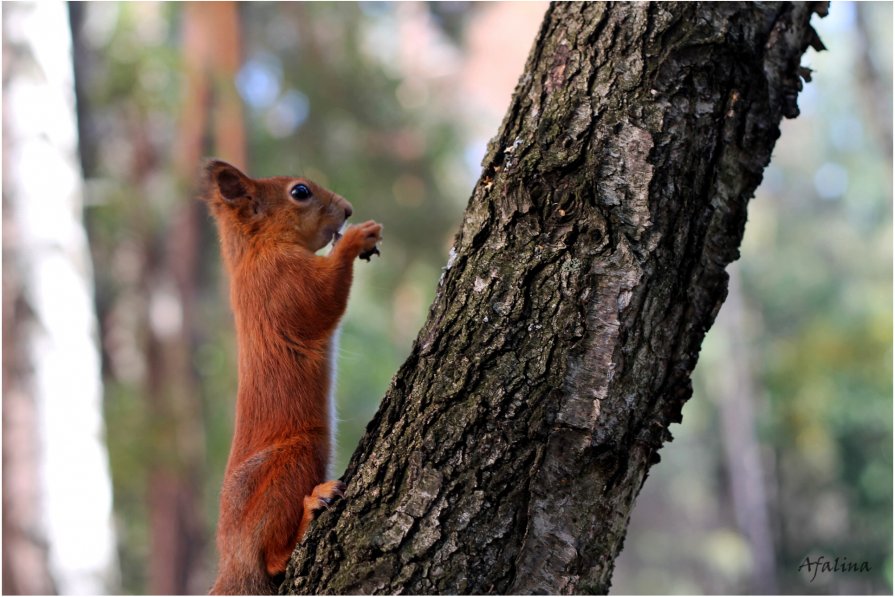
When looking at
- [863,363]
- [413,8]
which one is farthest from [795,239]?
[413,8]

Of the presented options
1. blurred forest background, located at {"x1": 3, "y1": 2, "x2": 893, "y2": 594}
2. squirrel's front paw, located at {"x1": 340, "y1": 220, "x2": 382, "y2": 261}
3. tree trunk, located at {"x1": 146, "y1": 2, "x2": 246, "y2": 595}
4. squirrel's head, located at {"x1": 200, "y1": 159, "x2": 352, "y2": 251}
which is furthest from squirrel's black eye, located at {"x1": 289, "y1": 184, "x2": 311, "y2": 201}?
tree trunk, located at {"x1": 146, "y1": 2, "x2": 246, "y2": 595}

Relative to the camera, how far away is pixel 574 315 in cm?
188

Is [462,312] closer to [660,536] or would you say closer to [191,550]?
[191,550]

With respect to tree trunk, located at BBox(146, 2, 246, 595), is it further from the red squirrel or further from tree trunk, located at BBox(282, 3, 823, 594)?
tree trunk, located at BBox(282, 3, 823, 594)

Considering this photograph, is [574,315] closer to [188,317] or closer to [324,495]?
[324,495]

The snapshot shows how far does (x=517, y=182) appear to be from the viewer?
2.01 meters

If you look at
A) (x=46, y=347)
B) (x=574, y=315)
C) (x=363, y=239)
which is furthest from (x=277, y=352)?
(x=46, y=347)

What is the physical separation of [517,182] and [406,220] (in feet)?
40.4

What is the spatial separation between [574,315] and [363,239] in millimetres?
1255

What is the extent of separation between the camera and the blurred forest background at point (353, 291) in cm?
534

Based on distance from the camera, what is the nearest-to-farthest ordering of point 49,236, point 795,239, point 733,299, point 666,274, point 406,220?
point 666,274, point 49,236, point 406,220, point 733,299, point 795,239

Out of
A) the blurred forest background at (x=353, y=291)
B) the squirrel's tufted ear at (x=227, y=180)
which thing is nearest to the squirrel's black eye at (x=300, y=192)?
the squirrel's tufted ear at (x=227, y=180)

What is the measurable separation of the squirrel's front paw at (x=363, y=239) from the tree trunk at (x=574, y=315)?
0.94 metres

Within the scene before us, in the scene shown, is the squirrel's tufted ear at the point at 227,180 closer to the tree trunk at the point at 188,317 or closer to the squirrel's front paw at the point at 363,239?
the squirrel's front paw at the point at 363,239
